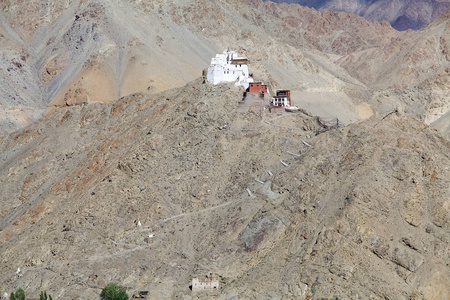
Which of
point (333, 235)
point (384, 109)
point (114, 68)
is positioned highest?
point (333, 235)

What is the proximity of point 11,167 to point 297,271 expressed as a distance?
58.5 metres

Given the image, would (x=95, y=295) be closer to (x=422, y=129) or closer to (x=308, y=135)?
(x=308, y=135)

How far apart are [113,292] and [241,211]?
1671 cm

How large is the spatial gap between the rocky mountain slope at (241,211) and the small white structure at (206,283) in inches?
30.6

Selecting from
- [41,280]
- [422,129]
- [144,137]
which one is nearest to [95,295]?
[41,280]

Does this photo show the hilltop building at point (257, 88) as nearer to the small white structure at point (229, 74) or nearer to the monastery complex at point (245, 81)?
the monastery complex at point (245, 81)

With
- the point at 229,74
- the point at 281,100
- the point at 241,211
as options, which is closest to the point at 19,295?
the point at 241,211

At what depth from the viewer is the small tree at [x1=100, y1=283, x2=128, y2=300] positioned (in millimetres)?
82188

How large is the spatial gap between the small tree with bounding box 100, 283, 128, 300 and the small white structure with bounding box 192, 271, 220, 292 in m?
6.83

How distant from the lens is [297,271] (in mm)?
81125

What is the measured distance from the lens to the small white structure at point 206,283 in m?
82.4

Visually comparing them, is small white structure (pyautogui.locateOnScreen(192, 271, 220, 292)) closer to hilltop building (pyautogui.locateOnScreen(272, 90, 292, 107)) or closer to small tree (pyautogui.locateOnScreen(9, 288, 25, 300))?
small tree (pyautogui.locateOnScreen(9, 288, 25, 300))

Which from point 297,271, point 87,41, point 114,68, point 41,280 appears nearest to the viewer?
point 297,271

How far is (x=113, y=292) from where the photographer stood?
82625 mm
